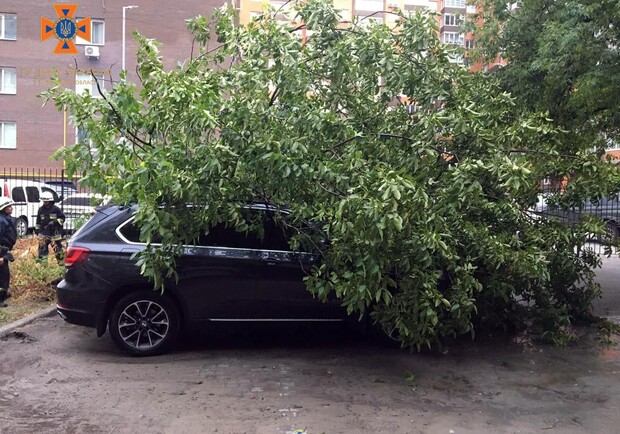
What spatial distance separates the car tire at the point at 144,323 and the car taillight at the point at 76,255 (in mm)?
600

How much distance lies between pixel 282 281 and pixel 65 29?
2863 centimetres

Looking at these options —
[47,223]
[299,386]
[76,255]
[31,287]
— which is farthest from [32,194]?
[299,386]

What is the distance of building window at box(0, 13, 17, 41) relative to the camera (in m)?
34.6

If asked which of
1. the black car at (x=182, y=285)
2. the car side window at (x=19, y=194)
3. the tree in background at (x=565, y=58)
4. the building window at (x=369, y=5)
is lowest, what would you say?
the black car at (x=182, y=285)

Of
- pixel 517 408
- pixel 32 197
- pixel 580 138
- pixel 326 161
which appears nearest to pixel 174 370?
pixel 326 161

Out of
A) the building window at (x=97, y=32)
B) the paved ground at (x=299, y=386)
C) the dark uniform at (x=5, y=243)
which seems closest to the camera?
the paved ground at (x=299, y=386)

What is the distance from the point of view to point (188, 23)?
682cm

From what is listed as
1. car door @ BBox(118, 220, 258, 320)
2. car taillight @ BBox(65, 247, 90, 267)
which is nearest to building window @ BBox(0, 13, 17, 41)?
car taillight @ BBox(65, 247, 90, 267)

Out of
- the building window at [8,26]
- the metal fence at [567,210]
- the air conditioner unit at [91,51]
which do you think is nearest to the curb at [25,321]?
the metal fence at [567,210]

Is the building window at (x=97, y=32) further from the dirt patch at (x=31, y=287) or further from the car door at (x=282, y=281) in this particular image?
the car door at (x=282, y=281)

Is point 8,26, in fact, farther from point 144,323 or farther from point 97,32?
point 144,323

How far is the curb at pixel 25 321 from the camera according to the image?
24.3 feet

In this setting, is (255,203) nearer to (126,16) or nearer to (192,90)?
(192,90)

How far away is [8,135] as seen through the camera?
3456cm
